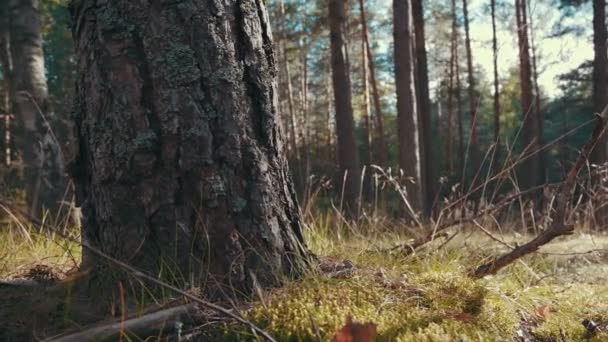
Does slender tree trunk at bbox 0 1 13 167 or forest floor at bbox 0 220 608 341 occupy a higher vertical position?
slender tree trunk at bbox 0 1 13 167

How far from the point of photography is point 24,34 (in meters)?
5.84

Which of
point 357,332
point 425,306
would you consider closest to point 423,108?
point 425,306

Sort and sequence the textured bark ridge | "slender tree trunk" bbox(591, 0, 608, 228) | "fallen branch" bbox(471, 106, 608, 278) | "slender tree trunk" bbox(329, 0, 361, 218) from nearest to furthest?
the textured bark ridge, "fallen branch" bbox(471, 106, 608, 278), "slender tree trunk" bbox(329, 0, 361, 218), "slender tree trunk" bbox(591, 0, 608, 228)

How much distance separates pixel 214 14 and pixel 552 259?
314cm

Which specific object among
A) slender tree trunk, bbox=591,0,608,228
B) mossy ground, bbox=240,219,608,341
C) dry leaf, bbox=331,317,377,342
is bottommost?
mossy ground, bbox=240,219,608,341

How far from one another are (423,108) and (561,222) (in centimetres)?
1256

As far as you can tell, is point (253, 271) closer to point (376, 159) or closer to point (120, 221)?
point (120, 221)

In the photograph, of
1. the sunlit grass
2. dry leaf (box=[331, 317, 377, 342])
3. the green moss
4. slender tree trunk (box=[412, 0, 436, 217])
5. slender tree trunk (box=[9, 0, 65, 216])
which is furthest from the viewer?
slender tree trunk (box=[412, 0, 436, 217])

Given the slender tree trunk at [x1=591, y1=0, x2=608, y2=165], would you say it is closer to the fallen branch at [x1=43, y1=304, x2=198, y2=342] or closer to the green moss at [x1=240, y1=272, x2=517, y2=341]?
the green moss at [x1=240, y1=272, x2=517, y2=341]

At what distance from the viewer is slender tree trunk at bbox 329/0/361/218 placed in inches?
407

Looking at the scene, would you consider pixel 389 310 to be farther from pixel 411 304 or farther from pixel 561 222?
pixel 561 222

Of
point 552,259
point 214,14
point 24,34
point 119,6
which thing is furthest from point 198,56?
point 24,34

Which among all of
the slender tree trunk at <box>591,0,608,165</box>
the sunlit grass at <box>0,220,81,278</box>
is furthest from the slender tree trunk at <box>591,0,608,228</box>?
the sunlit grass at <box>0,220,81,278</box>

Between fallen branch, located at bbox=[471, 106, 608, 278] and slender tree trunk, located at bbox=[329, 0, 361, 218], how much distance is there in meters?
8.26
